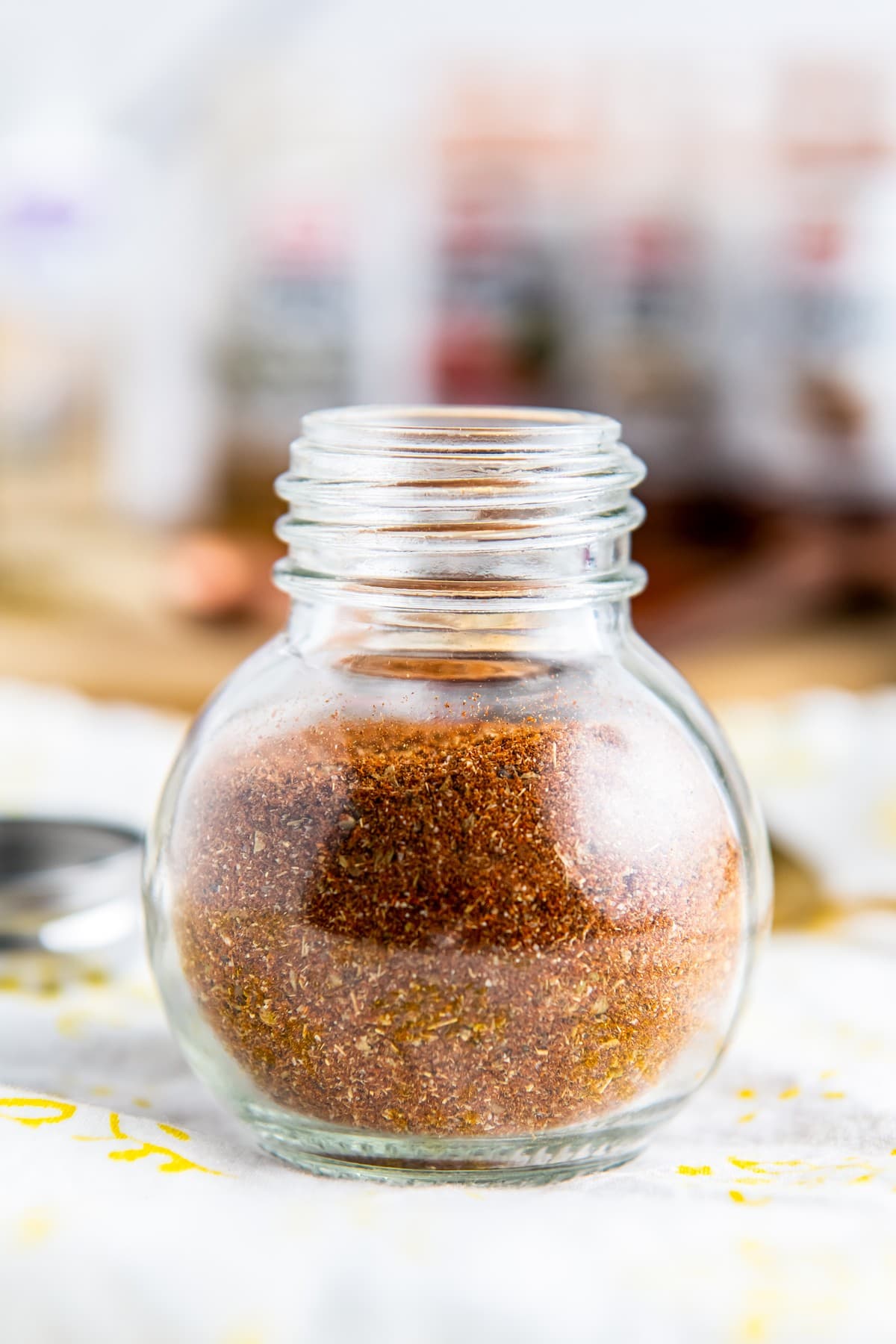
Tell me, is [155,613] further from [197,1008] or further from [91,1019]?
[197,1008]

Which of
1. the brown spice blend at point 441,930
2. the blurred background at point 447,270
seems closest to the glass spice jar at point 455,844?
the brown spice blend at point 441,930

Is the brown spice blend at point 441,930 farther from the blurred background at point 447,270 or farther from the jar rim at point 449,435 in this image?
the blurred background at point 447,270

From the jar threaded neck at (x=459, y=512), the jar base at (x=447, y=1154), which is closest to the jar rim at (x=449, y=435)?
the jar threaded neck at (x=459, y=512)

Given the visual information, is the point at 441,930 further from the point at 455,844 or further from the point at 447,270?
the point at 447,270

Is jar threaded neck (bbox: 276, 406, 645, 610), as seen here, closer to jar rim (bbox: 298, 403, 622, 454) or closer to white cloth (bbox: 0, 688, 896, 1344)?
jar rim (bbox: 298, 403, 622, 454)

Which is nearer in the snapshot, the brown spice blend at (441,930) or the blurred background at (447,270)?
the brown spice blend at (441,930)

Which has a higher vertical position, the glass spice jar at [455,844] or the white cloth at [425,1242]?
the glass spice jar at [455,844]

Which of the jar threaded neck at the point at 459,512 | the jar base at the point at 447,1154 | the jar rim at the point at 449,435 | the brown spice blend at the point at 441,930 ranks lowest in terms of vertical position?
the jar base at the point at 447,1154

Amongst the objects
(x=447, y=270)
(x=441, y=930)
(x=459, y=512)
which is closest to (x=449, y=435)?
(x=459, y=512)
